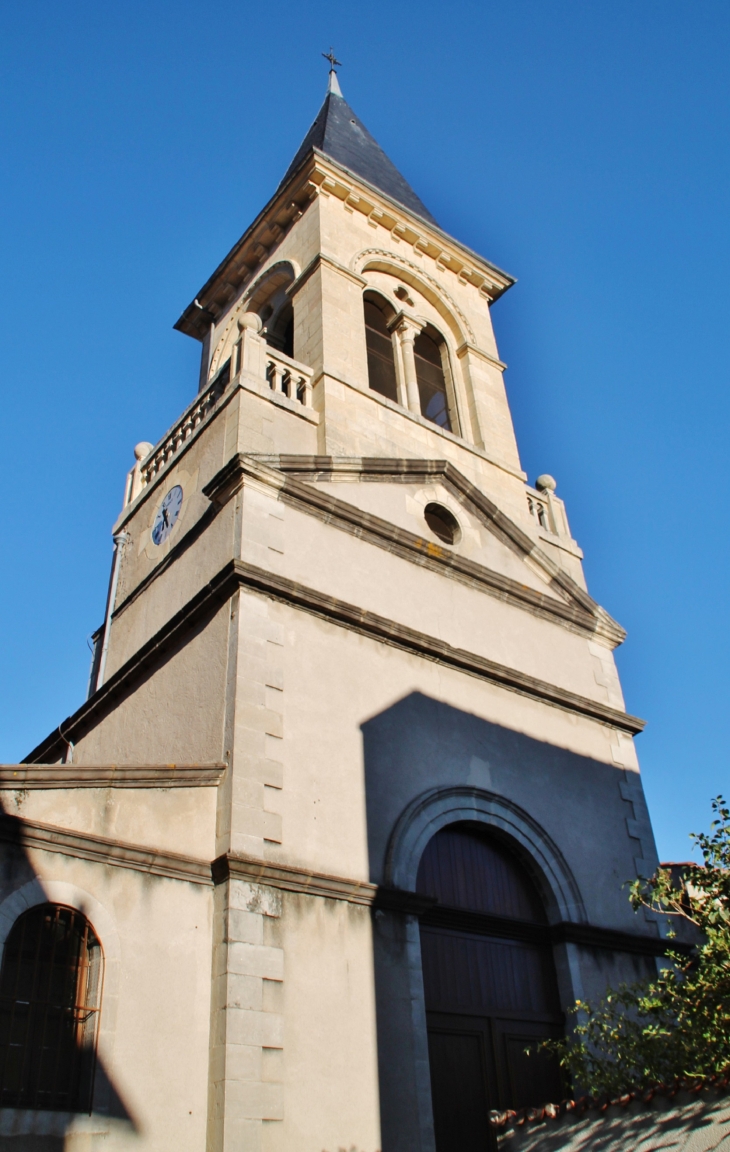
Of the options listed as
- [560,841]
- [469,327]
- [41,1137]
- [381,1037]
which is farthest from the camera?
[469,327]

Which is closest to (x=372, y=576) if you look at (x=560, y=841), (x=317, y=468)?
Answer: (x=317, y=468)

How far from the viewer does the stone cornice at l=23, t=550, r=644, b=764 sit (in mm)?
10812

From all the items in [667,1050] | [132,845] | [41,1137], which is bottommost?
[41,1137]

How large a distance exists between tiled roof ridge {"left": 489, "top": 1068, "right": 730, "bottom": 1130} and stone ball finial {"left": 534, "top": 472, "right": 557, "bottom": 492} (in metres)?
9.90

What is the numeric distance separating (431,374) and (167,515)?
625cm

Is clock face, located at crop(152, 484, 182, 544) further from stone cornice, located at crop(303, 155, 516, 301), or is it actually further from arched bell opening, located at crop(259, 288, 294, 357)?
stone cornice, located at crop(303, 155, 516, 301)

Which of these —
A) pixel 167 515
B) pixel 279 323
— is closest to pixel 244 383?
pixel 167 515

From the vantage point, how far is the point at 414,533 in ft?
43.5

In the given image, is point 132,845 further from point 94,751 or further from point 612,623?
point 612,623

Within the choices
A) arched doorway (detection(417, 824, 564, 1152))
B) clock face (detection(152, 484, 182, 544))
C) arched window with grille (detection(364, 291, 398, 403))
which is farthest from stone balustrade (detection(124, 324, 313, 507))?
arched doorway (detection(417, 824, 564, 1152))

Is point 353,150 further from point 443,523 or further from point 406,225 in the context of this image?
point 443,523

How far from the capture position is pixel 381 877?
10.0m

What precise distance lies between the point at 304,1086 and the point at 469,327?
44.3ft

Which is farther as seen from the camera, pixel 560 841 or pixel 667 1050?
pixel 560 841
